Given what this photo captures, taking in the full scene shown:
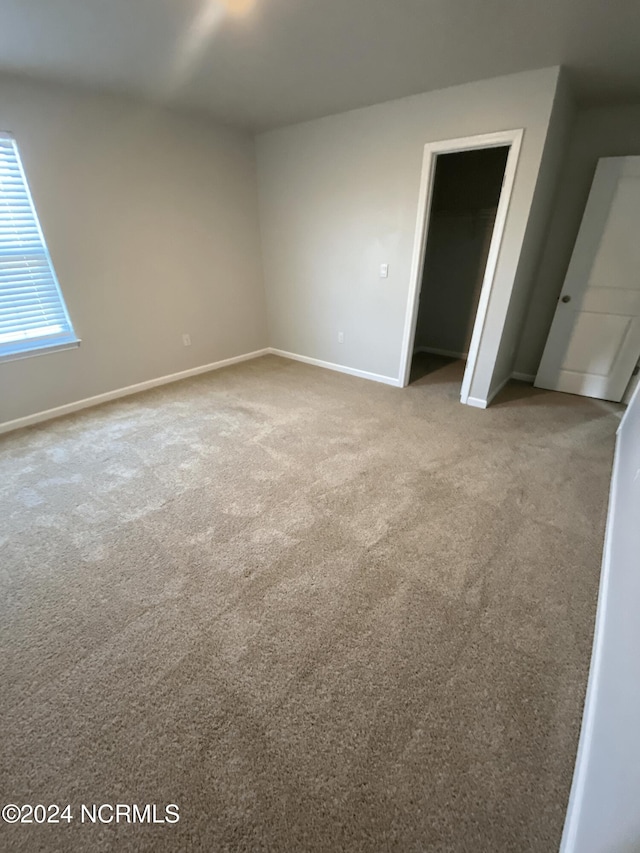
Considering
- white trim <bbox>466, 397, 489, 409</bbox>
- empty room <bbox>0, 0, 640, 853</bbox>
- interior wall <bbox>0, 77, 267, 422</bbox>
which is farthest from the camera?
white trim <bbox>466, 397, 489, 409</bbox>

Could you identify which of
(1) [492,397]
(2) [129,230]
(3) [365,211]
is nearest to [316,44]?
(3) [365,211]

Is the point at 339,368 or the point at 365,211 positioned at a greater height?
the point at 365,211

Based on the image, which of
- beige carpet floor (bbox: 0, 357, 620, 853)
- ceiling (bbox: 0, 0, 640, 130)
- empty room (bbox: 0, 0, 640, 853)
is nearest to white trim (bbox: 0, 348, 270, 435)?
empty room (bbox: 0, 0, 640, 853)

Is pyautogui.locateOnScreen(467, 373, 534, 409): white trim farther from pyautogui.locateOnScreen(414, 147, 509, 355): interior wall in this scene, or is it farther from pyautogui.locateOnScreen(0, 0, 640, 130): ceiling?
pyautogui.locateOnScreen(0, 0, 640, 130): ceiling

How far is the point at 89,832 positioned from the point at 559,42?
3.86 metres

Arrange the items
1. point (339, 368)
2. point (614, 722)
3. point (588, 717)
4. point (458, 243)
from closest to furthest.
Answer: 1. point (614, 722)
2. point (588, 717)
3. point (339, 368)
4. point (458, 243)

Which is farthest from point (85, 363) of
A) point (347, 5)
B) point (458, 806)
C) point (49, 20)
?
point (458, 806)

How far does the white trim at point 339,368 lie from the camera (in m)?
3.77

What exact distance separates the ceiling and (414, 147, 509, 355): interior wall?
129 cm

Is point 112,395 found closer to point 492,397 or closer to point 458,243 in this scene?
point 492,397

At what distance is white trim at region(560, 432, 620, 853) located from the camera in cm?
89

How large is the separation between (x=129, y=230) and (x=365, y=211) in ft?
7.12

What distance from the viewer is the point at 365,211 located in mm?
3334

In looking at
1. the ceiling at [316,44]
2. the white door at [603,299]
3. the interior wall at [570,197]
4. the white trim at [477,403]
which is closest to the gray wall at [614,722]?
the white trim at [477,403]
